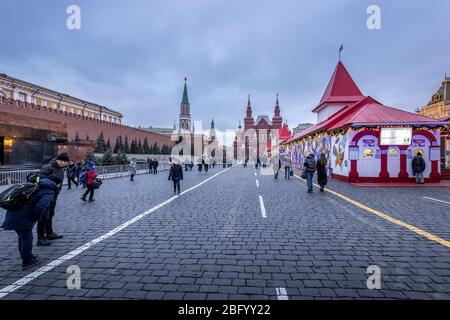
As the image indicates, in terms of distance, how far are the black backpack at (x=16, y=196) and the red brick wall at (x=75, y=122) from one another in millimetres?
29185

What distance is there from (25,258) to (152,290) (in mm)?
2401

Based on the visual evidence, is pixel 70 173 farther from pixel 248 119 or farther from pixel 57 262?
pixel 248 119

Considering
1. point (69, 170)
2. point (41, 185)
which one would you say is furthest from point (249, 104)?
point (41, 185)

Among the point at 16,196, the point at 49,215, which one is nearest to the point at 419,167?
the point at 49,215

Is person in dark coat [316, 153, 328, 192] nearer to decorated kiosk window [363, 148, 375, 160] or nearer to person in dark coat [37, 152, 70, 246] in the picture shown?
decorated kiosk window [363, 148, 375, 160]

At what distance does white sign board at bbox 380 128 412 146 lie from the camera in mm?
14906

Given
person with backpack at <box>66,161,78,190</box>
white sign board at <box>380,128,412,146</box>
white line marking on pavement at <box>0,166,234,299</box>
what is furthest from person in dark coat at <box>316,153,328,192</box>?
person with backpack at <box>66,161,78,190</box>

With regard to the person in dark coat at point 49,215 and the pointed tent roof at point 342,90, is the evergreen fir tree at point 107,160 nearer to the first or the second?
the person in dark coat at point 49,215

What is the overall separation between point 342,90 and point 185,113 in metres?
82.8

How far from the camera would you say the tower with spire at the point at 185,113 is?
102688 mm

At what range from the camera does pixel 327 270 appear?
3.72m

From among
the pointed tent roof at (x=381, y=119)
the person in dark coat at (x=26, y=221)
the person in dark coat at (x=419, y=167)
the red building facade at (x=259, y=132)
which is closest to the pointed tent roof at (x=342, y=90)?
the pointed tent roof at (x=381, y=119)

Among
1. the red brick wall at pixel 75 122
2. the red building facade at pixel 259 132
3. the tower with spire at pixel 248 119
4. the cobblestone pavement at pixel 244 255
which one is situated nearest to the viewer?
the cobblestone pavement at pixel 244 255
